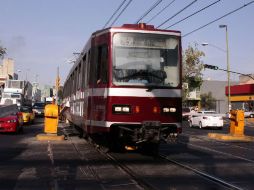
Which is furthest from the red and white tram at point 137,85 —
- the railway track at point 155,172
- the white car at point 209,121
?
the white car at point 209,121

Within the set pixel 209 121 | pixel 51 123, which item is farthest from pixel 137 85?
pixel 209 121

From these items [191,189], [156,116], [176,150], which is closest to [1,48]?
[176,150]

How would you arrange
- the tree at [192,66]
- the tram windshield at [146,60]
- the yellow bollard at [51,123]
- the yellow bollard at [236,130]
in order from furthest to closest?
1. the tree at [192,66]
2. the yellow bollard at [236,130]
3. the yellow bollard at [51,123]
4. the tram windshield at [146,60]

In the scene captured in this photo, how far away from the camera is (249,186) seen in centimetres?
898

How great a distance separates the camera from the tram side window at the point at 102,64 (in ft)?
39.4

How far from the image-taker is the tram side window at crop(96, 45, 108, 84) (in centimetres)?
1201

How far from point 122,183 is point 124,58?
12.8ft

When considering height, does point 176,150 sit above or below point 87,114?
below

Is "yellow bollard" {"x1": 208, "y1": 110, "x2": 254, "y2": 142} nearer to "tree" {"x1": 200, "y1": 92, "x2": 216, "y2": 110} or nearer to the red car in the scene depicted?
the red car

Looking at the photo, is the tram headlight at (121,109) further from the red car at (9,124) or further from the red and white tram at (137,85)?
the red car at (9,124)

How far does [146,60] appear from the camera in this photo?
12055mm

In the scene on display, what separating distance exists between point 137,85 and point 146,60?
28.9 inches

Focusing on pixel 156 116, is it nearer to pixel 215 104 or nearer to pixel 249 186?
pixel 249 186

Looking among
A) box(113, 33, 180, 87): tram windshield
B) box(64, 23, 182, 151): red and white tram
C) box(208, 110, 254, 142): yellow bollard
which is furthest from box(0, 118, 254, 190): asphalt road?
box(208, 110, 254, 142): yellow bollard
